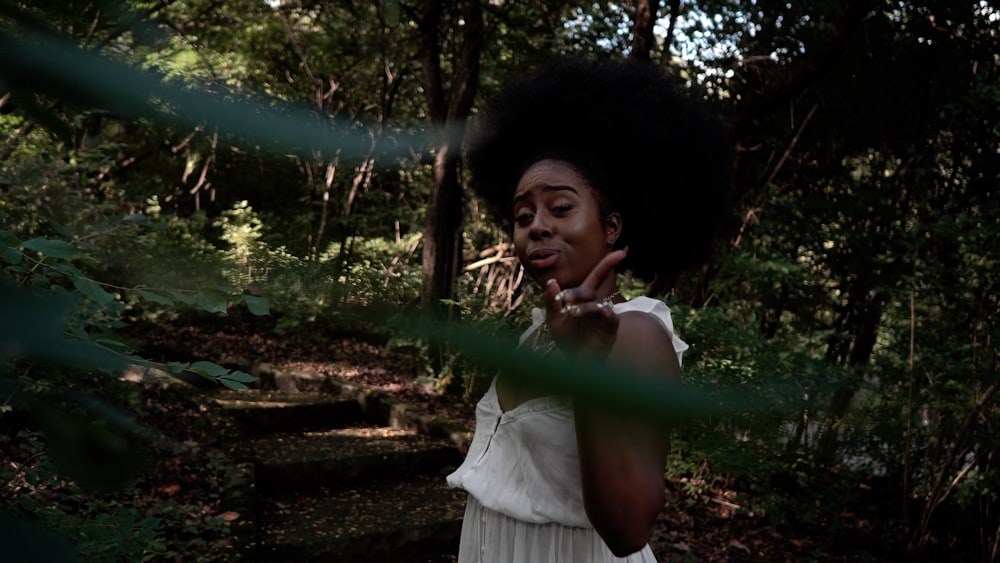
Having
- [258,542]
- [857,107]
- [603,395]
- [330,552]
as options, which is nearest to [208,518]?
[258,542]

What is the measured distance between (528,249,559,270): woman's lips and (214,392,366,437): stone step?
14.6ft

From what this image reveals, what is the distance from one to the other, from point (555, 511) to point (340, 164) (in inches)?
46.2

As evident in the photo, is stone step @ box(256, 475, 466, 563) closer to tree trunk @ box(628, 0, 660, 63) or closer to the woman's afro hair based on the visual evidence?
the woman's afro hair

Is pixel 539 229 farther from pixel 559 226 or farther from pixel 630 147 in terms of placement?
pixel 630 147

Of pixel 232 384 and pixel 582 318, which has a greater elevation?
pixel 582 318

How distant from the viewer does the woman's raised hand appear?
0.69m

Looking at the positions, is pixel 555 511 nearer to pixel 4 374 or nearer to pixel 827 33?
pixel 4 374

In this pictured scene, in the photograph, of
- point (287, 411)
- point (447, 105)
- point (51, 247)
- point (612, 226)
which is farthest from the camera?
point (447, 105)

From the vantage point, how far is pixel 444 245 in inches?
263

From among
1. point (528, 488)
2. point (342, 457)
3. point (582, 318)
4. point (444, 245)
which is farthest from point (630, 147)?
point (444, 245)

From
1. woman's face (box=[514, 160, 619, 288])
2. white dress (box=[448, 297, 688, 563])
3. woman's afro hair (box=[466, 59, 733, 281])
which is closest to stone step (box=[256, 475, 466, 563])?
white dress (box=[448, 297, 688, 563])

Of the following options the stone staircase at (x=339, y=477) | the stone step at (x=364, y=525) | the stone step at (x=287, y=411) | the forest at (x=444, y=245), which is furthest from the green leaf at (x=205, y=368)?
the stone step at (x=287, y=411)

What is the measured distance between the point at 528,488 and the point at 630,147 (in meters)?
0.73

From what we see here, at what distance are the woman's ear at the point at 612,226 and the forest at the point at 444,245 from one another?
256mm
